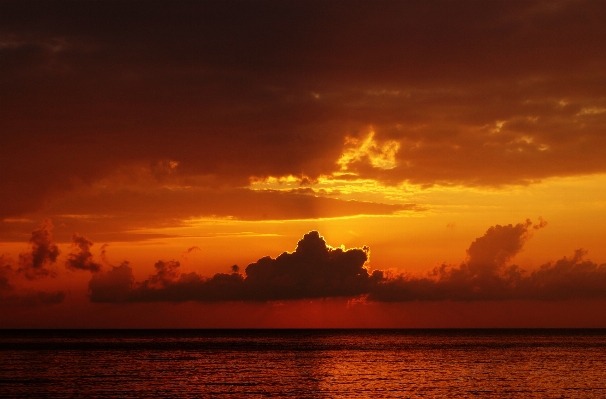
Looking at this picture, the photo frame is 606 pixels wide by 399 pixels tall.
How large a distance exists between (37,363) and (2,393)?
40.3m

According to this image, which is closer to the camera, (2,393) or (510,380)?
(2,393)

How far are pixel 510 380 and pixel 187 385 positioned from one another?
1581 inches

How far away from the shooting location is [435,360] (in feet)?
387

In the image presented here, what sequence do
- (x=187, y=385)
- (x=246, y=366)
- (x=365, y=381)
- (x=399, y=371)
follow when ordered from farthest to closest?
(x=246, y=366) → (x=399, y=371) → (x=365, y=381) → (x=187, y=385)

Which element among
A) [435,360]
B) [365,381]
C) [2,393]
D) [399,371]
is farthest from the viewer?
[435,360]

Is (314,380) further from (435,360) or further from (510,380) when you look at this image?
(435,360)

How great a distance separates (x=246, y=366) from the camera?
103 metres

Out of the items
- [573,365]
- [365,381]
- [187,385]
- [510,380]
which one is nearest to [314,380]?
[365,381]

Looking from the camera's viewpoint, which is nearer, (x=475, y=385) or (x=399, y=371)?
(x=475, y=385)

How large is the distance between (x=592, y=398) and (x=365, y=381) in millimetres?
26499

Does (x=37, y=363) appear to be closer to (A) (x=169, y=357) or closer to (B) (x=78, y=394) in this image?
(A) (x=169, y=357)

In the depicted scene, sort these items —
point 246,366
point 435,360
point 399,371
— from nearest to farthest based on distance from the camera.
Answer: point 399,371
point 246,366
point 435,360

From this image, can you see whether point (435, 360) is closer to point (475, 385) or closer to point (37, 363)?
point (475, 385)

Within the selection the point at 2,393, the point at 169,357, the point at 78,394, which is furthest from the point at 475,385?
the point at 169,357
